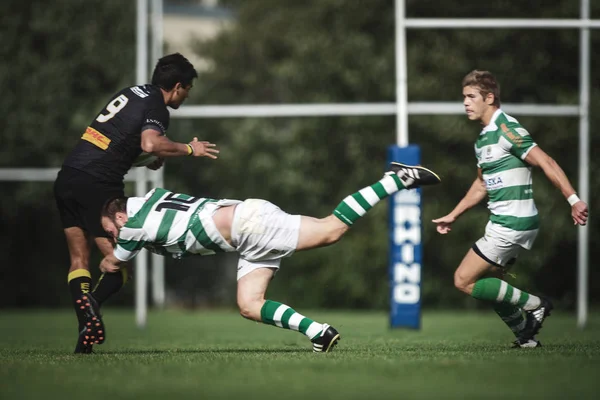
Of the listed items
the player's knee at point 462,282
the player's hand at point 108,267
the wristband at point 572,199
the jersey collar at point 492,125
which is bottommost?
the player's knee at point 462,282

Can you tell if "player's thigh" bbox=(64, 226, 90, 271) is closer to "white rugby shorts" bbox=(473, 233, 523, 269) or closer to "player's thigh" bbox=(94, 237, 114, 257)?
"player's thigh" bbox=(94, 237, 114, 257)

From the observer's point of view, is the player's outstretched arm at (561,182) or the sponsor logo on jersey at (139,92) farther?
the sponsor logo on jersey at (139,92)

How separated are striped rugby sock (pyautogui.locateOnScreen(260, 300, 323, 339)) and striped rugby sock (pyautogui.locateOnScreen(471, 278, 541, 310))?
1.14 metres

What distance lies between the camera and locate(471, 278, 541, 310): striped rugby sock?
265 inches

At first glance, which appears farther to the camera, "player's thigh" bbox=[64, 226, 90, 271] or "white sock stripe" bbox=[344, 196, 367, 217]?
"player's thigh" bbox=[64, 226, 90, 271]

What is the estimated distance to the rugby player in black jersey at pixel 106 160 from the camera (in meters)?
7.07

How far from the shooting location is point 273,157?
20.7 metres

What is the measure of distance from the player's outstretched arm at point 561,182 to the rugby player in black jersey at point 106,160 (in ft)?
6.81

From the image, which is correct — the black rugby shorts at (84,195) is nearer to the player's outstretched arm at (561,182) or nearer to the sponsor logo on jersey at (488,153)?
the sponsor logo on jersey at (488,153)

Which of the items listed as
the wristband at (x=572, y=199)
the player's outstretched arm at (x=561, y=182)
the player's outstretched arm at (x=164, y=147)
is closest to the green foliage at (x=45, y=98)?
the player's outstretched arm at (x=164, y=147)

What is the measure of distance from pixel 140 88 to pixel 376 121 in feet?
39.2

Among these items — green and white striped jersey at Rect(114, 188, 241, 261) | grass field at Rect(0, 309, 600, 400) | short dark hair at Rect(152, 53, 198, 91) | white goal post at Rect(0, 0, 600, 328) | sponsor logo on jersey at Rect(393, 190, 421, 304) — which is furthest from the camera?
white goal post at Rect(0, 0, 600, 328)

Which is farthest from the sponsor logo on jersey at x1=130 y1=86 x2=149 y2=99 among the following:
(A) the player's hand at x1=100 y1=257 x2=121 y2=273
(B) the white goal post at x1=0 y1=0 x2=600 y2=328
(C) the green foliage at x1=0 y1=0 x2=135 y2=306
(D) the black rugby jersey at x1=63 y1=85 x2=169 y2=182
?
(C) the green foliage at x1=0 y1=0 x2=135 y2=306

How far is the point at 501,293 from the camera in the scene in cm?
673
